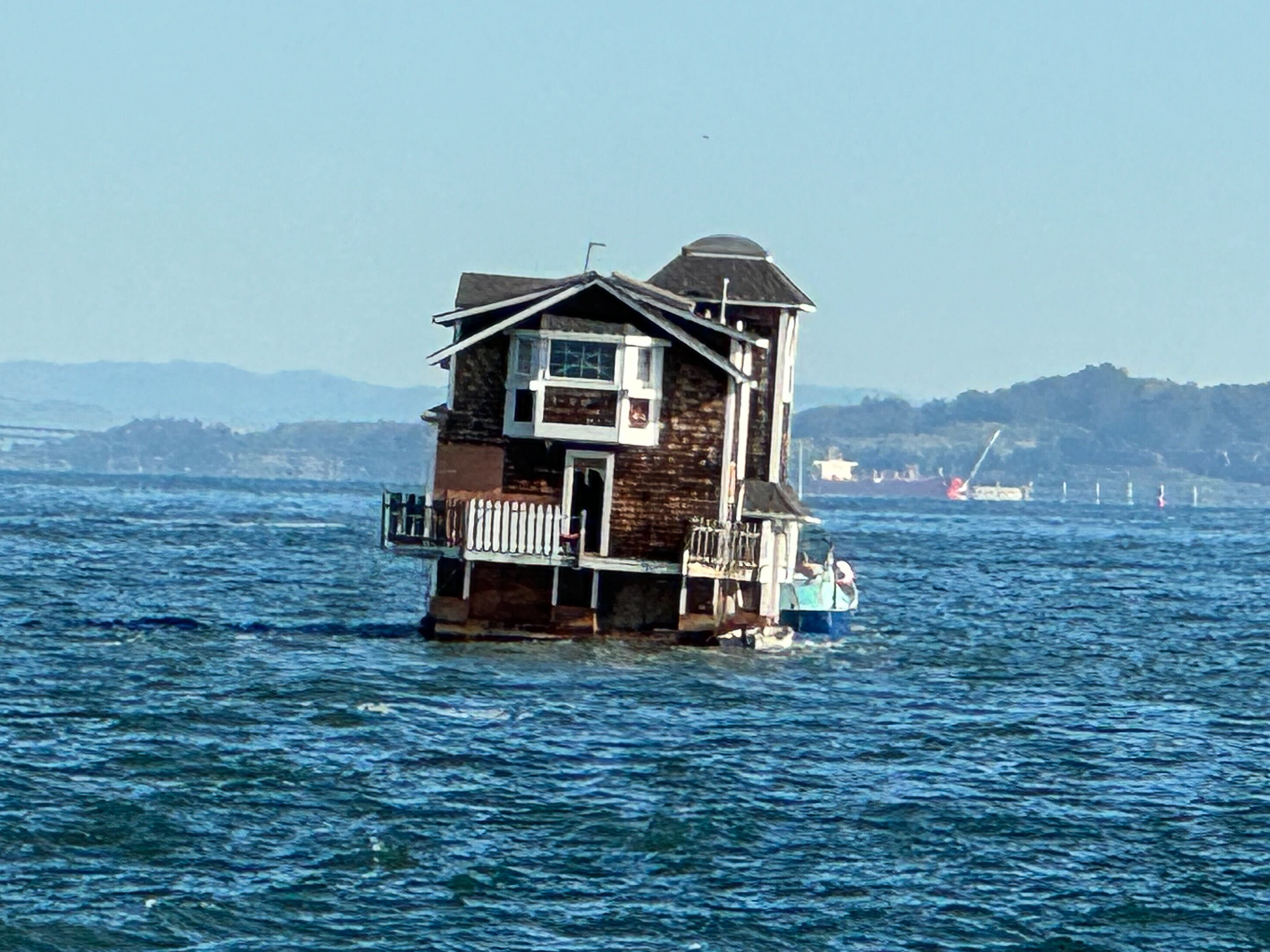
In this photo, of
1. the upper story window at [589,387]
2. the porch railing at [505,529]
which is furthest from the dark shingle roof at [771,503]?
the porch railing at [505,529]

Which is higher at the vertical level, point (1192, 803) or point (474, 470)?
point (474, 470)

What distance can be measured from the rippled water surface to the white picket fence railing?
2282mm

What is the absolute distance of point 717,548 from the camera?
50.0 m

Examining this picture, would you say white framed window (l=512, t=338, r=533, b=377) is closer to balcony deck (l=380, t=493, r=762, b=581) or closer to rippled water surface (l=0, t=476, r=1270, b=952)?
balcony deck (l=380, t=493, r=762, b=581)

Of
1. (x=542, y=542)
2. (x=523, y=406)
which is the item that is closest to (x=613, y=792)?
(x=542, y=542)

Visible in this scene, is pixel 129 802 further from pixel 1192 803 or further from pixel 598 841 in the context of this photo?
pixel 1192 803

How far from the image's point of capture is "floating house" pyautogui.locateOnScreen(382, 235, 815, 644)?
164ft

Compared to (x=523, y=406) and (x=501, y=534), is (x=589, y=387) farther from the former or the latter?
(x=501, y=534)

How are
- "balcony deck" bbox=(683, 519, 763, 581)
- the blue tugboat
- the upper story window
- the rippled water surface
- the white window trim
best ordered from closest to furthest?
the rippled water surface → "balcony deck" bbox=(683, 519, 763, 581) → the upper story window → the white window trim → the blue tugboat

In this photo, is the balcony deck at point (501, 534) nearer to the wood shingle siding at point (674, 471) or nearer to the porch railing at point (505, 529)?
the porch railing at point (505, 529)

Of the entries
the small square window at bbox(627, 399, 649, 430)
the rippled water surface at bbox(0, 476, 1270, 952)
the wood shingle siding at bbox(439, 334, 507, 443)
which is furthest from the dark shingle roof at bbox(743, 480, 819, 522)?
the wood shingle siding at bbox(439, 334, 507, 443)

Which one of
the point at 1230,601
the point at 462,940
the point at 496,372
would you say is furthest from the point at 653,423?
the point at 1230,601

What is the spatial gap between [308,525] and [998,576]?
64.4 m

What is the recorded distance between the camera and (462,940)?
2497cm
